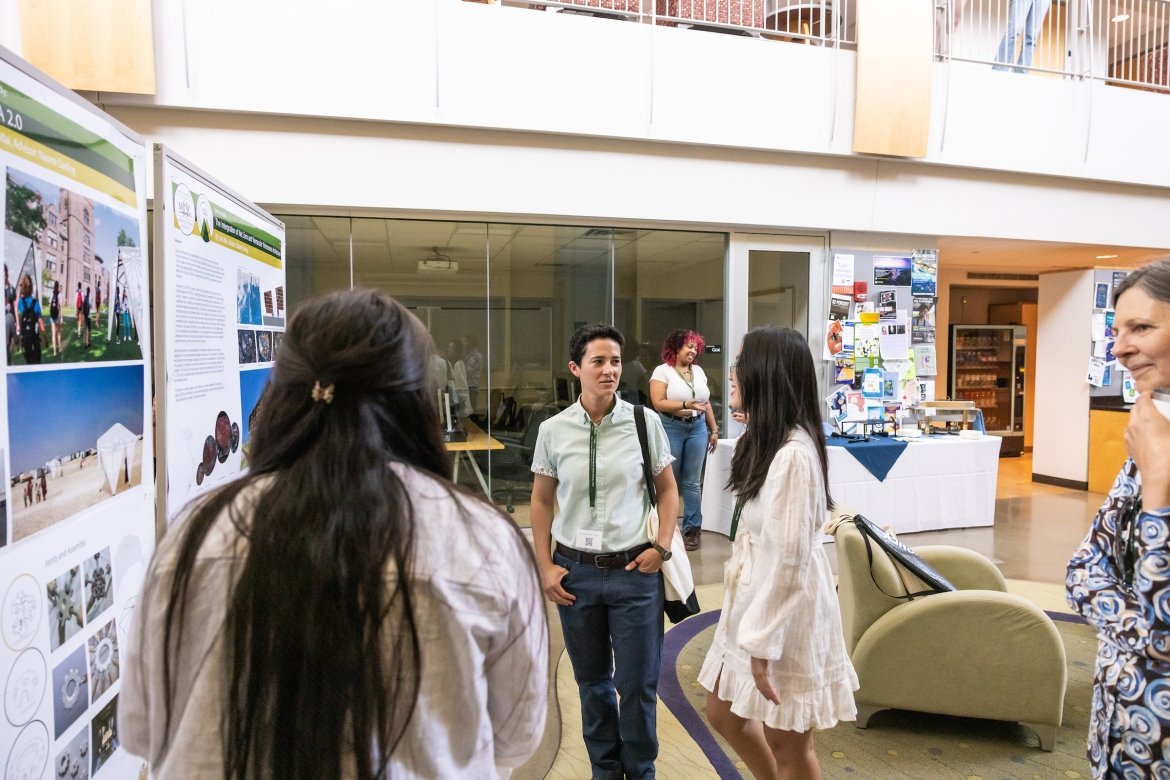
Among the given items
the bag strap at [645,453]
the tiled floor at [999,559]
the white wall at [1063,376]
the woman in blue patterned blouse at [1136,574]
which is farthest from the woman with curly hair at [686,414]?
the white wall at [1063,376]

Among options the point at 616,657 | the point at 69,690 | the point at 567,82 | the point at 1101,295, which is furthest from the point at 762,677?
the point at 1101,295

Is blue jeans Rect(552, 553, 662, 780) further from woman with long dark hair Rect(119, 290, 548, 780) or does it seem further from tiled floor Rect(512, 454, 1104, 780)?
woman with long dark hair Rect(119, 290, 548, 780)

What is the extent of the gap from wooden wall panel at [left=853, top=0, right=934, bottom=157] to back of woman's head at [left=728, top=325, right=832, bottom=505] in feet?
16.9

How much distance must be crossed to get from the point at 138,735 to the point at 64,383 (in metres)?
0.96

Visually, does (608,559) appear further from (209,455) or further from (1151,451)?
(1151,451)

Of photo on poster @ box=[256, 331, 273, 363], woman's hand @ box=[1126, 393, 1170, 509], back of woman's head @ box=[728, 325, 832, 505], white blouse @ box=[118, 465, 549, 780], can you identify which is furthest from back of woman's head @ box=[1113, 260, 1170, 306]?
→ photo on poster @ box=[256, 331, 273, 363]

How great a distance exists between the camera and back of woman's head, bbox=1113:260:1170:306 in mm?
1419

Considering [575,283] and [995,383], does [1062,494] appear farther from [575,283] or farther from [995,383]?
[575,283]

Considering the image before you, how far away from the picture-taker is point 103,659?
1.79 m

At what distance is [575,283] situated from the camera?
663 centimetres

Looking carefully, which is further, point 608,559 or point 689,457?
point 689,457

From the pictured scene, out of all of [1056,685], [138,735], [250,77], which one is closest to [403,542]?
[138,735]

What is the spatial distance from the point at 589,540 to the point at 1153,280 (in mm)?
1695

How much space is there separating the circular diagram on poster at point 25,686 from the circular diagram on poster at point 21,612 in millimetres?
40
